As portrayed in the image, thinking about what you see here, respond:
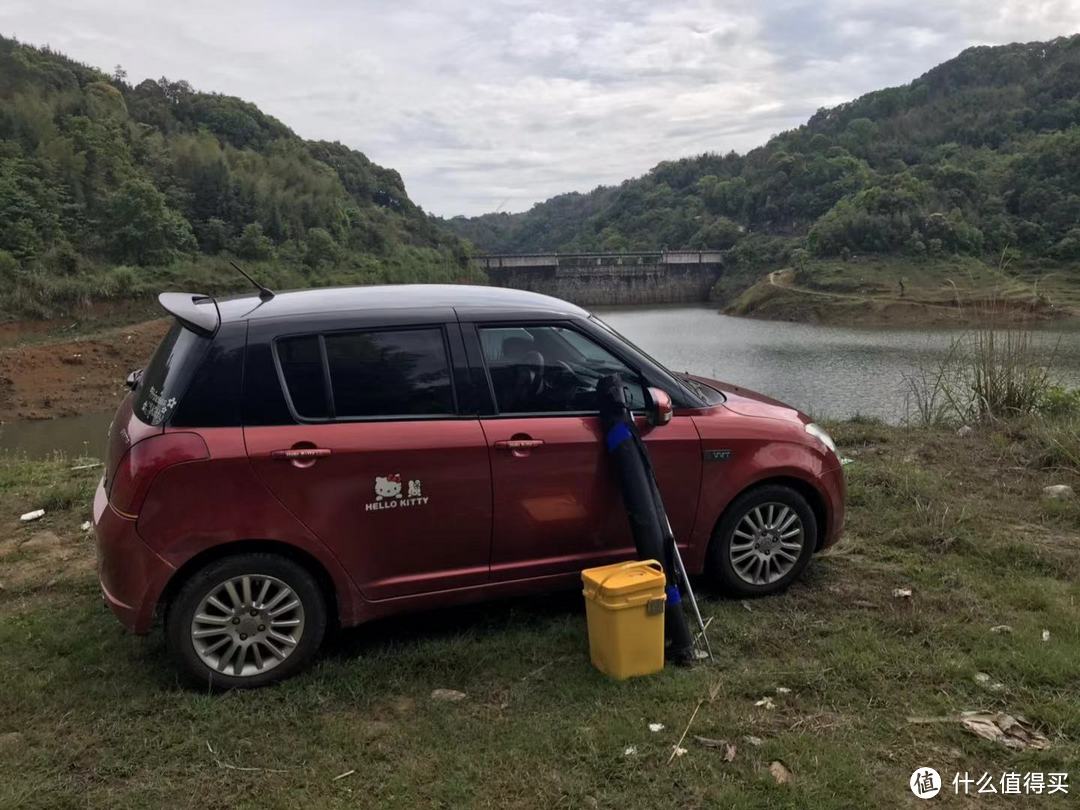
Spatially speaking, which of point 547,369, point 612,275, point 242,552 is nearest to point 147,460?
point 242,552

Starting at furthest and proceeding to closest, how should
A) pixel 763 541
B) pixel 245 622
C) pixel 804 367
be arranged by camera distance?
pixel 804 367 → pixel 763 541 → pixel 245 622

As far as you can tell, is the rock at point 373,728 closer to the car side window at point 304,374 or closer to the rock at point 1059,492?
the car side window at point 304,374

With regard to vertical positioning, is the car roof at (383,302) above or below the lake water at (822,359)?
above

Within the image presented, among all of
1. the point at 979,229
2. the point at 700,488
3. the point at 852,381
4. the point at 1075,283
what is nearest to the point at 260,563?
the point at 700,488

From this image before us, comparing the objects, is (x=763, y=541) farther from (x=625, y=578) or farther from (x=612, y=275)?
(x=612, y=275)

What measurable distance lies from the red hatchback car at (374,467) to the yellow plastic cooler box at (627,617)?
41 cm

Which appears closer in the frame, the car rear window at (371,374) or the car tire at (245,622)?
the car tire at (245,622)

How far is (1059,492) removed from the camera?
598 cm

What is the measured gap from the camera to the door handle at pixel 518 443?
3541 millimetres

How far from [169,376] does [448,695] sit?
1839 millimetres

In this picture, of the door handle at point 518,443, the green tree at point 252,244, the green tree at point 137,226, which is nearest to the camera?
the door handle at point 518,443

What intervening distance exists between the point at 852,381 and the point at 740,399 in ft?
48.4

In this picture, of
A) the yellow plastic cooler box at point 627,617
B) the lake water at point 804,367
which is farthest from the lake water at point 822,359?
the yellow plastic cooler box at point 627,617

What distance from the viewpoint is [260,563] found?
3250 mm
